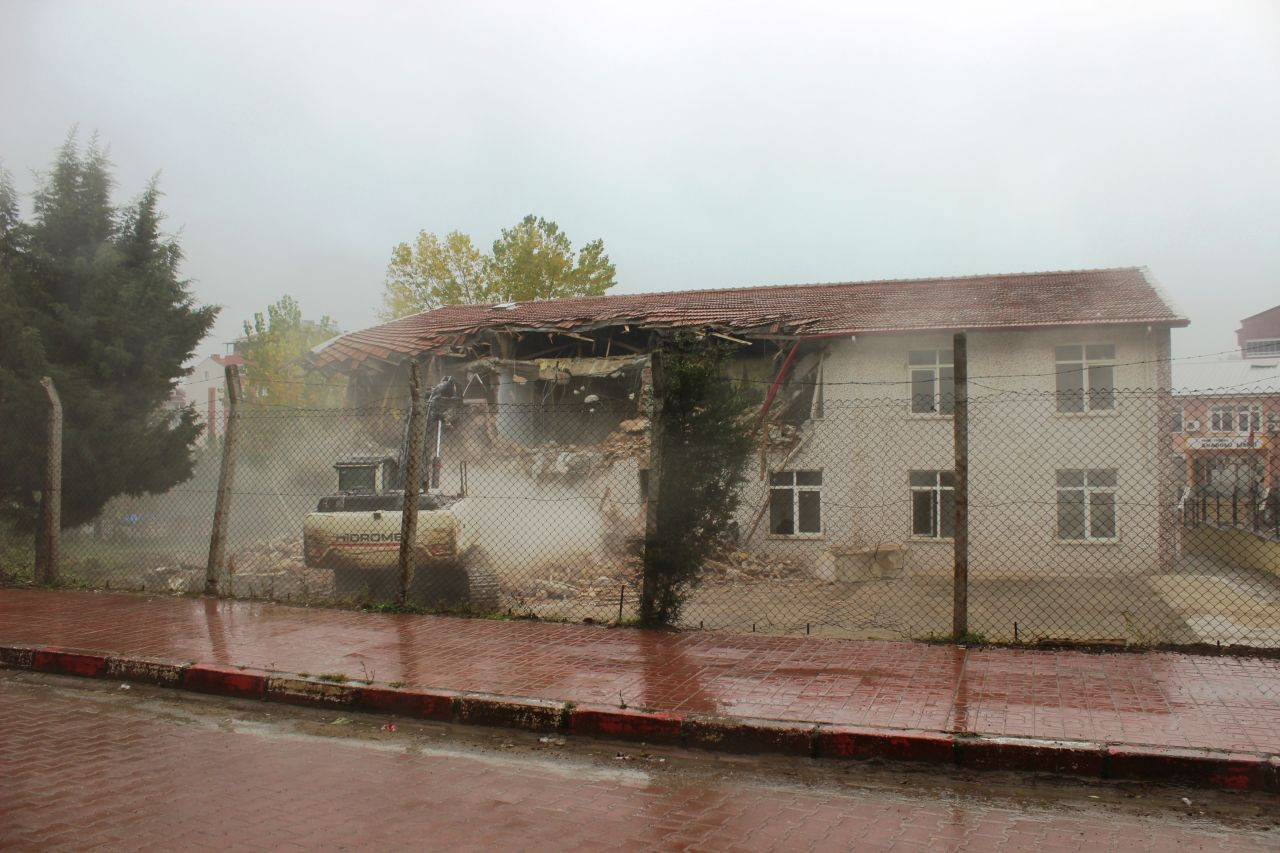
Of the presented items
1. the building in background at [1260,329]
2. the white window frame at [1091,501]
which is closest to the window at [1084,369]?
the white window frame at [1091,501]

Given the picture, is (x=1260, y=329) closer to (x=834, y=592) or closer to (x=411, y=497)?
(x=834, y=592)

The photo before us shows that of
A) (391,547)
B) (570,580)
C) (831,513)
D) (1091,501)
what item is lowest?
(570,580)

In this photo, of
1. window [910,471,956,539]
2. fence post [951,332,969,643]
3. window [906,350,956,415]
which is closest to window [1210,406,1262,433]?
window [910,471,956,539]

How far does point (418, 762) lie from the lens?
16.6 ft

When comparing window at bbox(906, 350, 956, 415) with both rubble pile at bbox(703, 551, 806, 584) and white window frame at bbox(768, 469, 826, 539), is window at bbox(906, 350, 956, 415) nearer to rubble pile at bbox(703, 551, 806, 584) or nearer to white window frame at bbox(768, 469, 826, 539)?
white window frame at bbox(768, 469, 826, 539)

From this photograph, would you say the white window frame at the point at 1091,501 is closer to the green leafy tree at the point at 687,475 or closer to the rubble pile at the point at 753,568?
the rubble pile at the point at 753,568

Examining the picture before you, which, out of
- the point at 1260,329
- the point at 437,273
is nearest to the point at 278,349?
the point at 437,273

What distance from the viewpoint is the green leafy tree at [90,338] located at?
13.3 m

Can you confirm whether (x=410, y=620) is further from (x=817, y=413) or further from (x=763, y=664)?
(x=817, y=413)

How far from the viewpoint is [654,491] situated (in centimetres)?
820

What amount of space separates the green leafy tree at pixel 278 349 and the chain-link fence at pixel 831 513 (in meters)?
14.2

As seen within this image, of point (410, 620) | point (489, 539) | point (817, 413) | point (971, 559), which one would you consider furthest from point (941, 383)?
point (410, 620)

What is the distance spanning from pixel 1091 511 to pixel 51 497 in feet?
61.1

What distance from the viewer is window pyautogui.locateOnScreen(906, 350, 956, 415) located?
2177cm
